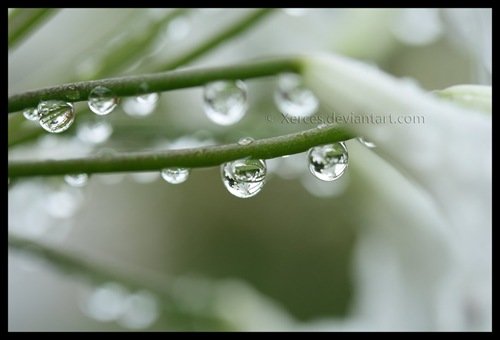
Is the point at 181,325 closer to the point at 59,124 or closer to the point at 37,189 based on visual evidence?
the point at 37,189

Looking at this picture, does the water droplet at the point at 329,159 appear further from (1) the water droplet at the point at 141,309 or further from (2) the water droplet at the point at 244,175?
(1) the water droplet at the point at 141,309

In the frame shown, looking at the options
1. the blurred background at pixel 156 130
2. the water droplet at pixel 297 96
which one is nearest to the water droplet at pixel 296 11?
the blurred background at pixel 156 130

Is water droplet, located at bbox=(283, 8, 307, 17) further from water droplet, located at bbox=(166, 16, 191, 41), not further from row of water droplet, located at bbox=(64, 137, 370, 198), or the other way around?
row of water droplet, located at bbox=(64, 137, 370, 198)

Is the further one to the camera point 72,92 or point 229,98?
point 229,98

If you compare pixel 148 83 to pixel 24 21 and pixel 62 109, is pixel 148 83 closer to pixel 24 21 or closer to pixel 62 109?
pixel 62 109

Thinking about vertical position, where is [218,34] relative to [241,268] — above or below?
below

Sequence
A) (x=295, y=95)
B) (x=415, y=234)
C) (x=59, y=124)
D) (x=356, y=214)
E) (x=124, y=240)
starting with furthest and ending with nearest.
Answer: (x=124, y=240) → (x=356, y=214) → (x=415, y=234) → (x=295, y=95) → (x=59, y=124)

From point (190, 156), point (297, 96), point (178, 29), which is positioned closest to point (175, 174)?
point (190, 156)

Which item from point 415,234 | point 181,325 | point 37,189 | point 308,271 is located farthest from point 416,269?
point 308,271
